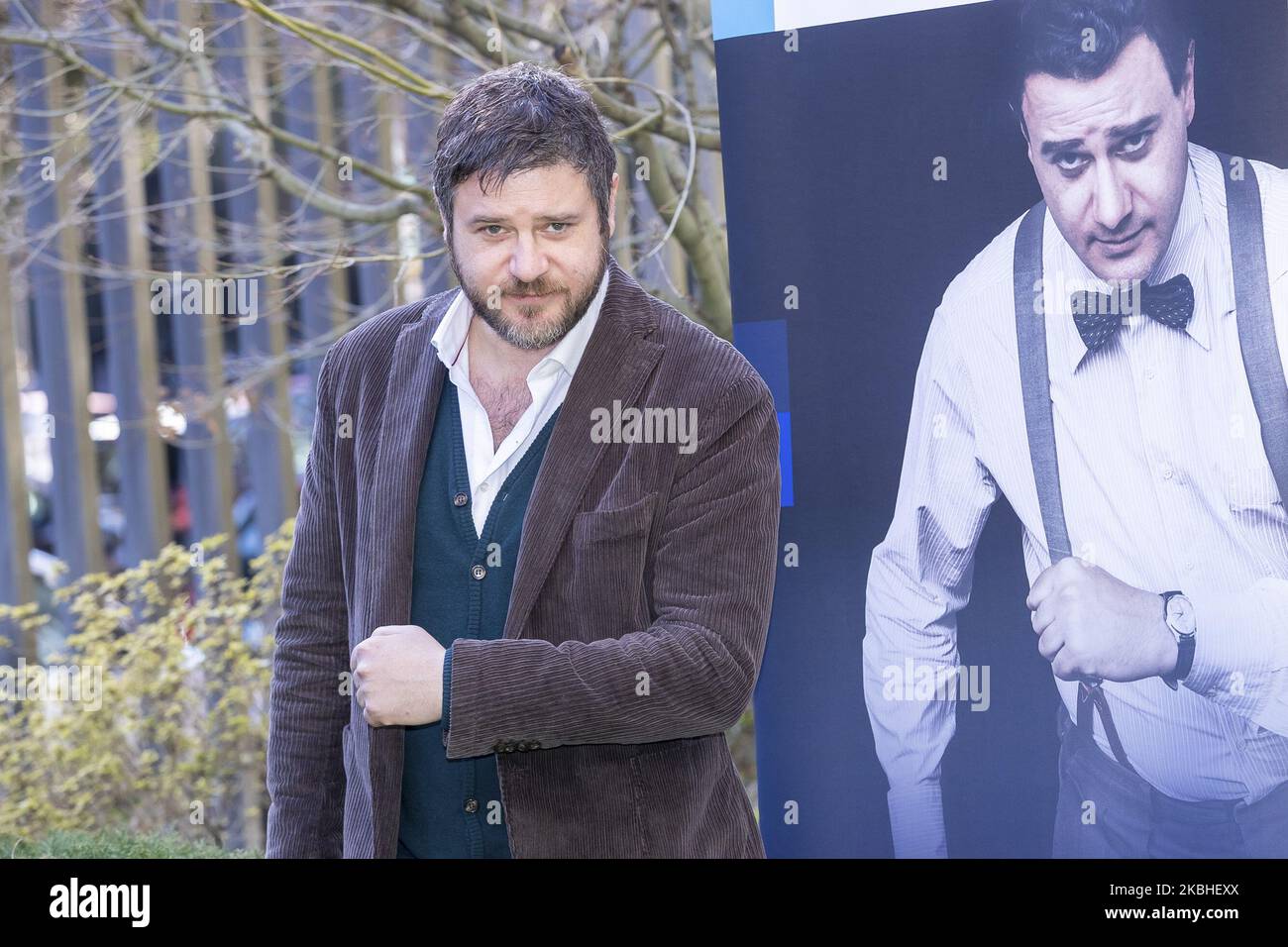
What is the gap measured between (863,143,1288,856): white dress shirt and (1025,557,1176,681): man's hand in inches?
1.2

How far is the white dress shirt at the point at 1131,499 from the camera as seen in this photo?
3.11m

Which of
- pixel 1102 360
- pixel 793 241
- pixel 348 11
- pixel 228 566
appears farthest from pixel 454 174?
pixel 228 566

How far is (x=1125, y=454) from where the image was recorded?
3207 millimetres

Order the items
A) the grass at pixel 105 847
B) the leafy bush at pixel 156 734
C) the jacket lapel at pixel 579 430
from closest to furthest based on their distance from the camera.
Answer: the jacket lapel at pixel 579 430
the grass at pixel 105 847
the leafy bush at pixel 156 734

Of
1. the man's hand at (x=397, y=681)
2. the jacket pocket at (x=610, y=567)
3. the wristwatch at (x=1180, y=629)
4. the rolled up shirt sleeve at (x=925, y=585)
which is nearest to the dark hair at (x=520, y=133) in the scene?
the jacket pocket at (x=610, y=567)

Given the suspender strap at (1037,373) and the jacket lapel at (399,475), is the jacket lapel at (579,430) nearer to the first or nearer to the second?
the jacket lapel at (399,475)

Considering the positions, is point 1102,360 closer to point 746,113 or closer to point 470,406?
point 746,113

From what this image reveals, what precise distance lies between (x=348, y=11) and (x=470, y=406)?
3407 millimetres

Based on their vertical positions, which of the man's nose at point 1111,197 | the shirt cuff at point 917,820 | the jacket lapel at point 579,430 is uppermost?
the man's nose at point 1111,197

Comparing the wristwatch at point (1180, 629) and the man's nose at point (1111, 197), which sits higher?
the man's nose at point (1111, 197)

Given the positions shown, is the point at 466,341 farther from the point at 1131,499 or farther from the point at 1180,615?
the point at 1180,615

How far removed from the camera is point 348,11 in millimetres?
5309

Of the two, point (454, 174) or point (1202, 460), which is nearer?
point (454, 174)

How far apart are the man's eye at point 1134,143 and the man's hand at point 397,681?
80.2 inches
